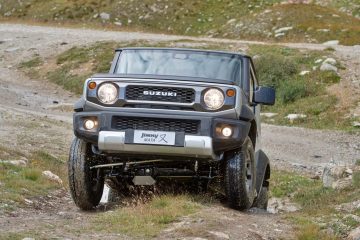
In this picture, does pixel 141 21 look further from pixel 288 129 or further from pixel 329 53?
pixel 288 129

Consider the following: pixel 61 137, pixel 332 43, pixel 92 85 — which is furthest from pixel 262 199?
pixel 332 43

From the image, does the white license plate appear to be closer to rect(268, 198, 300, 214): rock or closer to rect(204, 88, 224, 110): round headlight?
rect(204, 88, 224, 110): round headlight

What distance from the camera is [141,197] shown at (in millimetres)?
9492

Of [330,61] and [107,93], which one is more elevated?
[107,93]

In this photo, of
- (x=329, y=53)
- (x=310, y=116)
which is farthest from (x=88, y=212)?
(x=329, y=53)

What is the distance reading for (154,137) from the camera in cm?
851

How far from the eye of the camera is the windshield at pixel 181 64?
32.6 feet

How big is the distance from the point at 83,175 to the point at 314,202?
3976 millimetres

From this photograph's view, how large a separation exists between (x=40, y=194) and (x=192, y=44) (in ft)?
69.3

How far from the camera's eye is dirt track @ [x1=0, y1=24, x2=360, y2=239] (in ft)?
26.7

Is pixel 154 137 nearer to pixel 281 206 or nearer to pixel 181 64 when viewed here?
pixel 181 64

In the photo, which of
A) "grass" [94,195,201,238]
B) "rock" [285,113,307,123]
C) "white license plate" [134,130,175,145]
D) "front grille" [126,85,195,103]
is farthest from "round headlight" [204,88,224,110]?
"rock" [285,113,307,123]

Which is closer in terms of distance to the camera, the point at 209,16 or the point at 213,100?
the point at 213,100

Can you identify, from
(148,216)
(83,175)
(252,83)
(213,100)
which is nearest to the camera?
(148,216)
